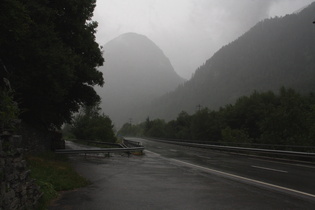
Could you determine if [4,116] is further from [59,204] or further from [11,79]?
[11,79]

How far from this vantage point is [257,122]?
57.8m

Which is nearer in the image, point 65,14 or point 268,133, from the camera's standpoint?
point 65,14

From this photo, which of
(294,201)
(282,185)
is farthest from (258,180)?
(294,201)

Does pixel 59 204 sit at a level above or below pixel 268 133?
below

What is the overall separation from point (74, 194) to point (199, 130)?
253 feet

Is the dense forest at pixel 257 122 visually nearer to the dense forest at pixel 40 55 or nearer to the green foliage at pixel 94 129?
the green foliage at pixel 94 129

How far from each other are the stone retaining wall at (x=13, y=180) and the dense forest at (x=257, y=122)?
32.6 meters

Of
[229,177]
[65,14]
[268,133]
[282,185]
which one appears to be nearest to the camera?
[282,185]

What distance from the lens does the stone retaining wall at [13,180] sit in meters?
4.62

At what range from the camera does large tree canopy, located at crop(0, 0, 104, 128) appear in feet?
33.3

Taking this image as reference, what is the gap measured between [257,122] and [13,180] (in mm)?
58208

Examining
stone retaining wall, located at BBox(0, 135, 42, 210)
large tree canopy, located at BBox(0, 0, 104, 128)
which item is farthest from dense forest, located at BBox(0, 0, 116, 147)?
stone retaining wall, located at BBox(0, 135, 42, 210)

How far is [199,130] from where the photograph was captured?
8300 cm

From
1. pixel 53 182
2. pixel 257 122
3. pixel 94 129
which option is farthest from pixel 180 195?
pixel 257 122
